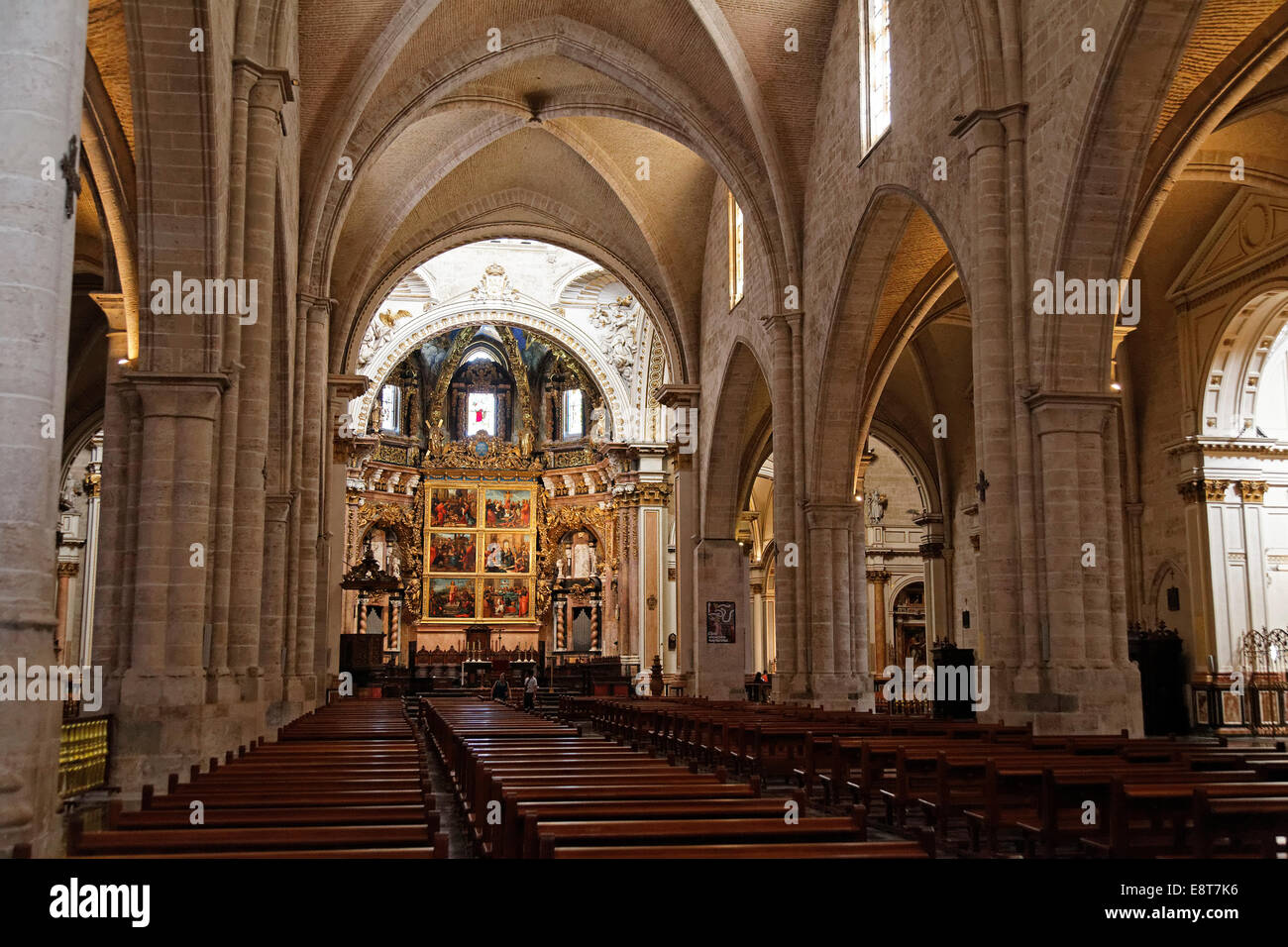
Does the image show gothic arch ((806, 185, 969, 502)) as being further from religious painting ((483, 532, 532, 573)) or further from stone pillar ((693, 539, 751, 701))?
religious painting ((483, 532, 532, 573))

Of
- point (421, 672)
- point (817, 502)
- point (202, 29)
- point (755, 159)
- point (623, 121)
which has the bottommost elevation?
point (421, 672)

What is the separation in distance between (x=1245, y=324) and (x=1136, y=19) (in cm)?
1128

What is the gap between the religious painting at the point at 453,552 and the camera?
4334cm

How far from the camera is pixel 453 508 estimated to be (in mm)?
43781

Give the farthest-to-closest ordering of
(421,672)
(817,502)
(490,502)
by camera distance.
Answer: (490,502), (421,672), (817,502)

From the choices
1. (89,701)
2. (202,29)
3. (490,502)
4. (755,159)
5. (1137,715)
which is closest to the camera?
(202,29)

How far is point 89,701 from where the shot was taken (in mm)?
11703

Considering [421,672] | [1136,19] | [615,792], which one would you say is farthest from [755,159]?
[421,672]

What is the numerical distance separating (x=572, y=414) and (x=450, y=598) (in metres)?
7.82

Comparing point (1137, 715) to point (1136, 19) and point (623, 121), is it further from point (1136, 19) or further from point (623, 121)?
point (623, 121)

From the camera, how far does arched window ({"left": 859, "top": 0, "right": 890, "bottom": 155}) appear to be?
18.5 meters

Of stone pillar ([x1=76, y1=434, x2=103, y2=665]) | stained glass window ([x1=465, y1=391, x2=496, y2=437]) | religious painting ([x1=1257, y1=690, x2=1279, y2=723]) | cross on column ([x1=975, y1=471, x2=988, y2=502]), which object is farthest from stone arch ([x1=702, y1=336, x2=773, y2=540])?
stained glass window ([x1=465, y1=391, x2=496, y2=437])

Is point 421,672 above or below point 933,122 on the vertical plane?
below

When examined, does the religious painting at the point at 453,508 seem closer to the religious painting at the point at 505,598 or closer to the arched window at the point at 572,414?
the religious painting at the point at 505,598
